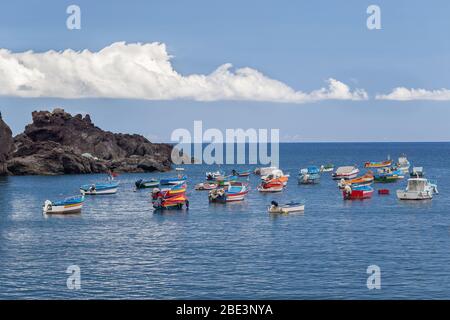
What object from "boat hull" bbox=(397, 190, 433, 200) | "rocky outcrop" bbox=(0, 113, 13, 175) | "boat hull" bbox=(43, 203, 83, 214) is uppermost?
"rocky outcrop" bbox=(0, 113, 13, 175)

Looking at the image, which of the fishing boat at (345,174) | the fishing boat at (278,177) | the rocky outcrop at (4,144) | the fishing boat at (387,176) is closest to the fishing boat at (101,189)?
the fishing boat at (278,177)

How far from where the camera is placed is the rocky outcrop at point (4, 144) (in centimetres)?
18200

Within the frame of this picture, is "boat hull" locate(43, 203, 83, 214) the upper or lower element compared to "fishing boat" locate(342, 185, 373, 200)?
lower

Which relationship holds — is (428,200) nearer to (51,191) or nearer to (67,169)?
(51,191)

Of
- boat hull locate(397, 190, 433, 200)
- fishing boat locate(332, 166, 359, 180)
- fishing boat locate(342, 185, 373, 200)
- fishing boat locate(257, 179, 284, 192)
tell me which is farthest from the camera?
fishing boat locate(332, 166, 359, 180)

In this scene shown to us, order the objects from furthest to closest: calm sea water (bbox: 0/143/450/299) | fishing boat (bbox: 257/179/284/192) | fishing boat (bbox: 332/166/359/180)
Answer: fishing boat (bbox: 332/166/359/180), fishing boat (bbox: 257/179/284/192), calm sea water (bbox: 0/143/450/299)

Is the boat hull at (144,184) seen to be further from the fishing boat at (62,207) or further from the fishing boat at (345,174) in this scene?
the fishing boat at (62,207)

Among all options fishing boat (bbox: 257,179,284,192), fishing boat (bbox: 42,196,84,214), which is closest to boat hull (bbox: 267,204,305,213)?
fishing boat (bbox: 42,196,84,214)

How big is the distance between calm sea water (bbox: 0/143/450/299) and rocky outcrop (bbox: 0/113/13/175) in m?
77.9

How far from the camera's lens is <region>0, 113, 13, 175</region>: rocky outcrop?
597ft

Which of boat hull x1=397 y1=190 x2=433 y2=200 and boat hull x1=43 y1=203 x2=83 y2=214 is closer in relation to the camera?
boat hull x1=43 y1=203 x2=83 y2=214

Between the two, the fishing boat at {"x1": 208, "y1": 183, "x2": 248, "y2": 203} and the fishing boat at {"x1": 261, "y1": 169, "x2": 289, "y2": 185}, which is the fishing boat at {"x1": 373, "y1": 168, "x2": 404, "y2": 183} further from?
the fishing boat at {"x1": 208, "y1": 183, "x2": 248, "y2": 203}

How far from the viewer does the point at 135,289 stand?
4828 centimetres
